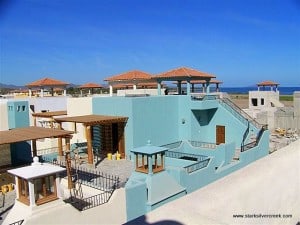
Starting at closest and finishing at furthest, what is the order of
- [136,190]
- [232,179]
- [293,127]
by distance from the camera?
1. [232,179]
2. [136,190]
3. [293,127]

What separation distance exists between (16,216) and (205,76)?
1388 cm

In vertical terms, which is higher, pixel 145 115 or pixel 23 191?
pixel 145 115

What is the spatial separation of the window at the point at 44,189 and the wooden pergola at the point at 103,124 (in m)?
5.96

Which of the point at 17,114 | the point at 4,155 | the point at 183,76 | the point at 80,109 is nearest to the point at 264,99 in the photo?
the point at 183,76

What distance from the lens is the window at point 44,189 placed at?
340 inches

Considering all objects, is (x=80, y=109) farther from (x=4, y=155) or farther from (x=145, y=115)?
(x=4, y=155)

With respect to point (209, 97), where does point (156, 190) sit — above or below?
below

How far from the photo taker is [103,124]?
16.8 m

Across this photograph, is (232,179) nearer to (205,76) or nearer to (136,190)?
(136,190)

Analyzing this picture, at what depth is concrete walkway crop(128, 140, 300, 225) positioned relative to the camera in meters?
4.33

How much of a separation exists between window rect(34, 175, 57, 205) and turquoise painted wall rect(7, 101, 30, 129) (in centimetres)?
1458

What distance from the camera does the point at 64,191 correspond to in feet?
38.0

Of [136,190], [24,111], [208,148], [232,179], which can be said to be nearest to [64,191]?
[136,190]

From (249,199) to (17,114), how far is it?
19.4 metres
